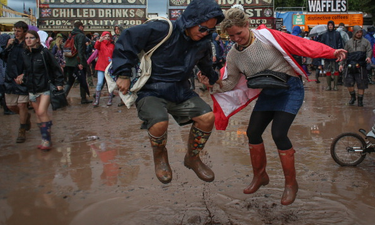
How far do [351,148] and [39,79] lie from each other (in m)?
4.92

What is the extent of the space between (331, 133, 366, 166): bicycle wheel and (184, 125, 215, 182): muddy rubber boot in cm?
235

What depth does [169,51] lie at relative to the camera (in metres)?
3.81

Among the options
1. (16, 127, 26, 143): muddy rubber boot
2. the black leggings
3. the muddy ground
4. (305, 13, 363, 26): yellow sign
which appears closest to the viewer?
the black leggings

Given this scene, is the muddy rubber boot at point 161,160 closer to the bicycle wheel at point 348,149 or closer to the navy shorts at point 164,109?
the navy shorts at point 164,109

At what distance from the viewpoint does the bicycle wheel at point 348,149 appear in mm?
5570

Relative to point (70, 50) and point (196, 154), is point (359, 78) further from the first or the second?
point (70, 50)

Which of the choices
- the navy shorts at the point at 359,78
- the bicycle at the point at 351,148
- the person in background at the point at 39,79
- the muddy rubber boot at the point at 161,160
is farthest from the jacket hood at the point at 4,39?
the navy shorts at the point at 359,78

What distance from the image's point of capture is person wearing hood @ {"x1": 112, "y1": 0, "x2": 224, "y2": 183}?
365 cm

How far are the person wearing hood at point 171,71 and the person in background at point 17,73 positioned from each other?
4.08 metres

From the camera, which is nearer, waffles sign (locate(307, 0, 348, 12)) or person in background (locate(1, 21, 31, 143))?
person in background (locate(1, 21, 31, 143))

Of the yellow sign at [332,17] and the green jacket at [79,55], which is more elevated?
the yellow sign at [332,17]

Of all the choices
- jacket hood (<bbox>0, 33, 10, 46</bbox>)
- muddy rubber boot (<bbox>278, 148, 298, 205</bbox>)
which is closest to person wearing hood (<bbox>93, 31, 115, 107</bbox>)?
jacket hood (<bbox>0, 33, 10, 46</bbox>)

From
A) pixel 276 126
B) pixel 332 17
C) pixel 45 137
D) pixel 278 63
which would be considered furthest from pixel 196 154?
pixel 332 17

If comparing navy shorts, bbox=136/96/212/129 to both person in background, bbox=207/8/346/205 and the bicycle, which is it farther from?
the bicycle
